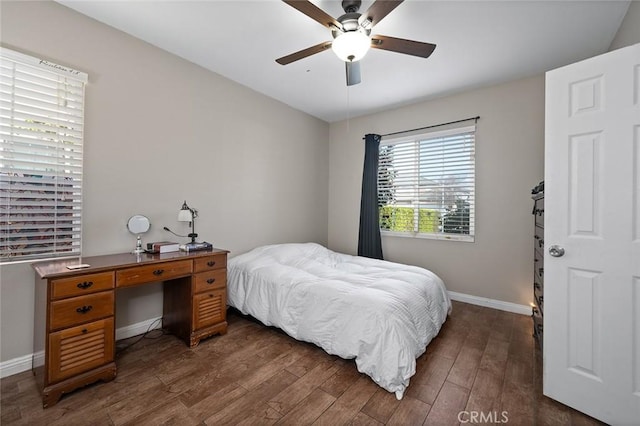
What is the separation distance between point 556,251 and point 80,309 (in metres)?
2.96

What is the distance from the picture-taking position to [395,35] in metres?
2.34

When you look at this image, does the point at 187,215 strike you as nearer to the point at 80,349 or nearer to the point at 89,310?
the point at 89,310

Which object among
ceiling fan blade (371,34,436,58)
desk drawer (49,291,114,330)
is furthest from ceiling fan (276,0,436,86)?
desk drawer (49,291,114,330)

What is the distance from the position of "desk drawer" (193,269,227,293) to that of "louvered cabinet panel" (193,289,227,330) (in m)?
0.04

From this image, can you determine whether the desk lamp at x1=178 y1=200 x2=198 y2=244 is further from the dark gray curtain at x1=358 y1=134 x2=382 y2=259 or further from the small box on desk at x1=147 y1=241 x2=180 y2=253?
the dark gray curtain at x1=358 y1=134 x2=382 y2=259

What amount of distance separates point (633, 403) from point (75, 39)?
14.2 ft

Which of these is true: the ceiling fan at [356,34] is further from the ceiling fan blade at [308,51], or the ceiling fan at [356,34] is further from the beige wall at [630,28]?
the beige wall at [630,28]

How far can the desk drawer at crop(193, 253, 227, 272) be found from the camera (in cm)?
235

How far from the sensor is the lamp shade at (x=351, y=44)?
5.88 ft

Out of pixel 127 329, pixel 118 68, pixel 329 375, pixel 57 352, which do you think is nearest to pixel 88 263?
pixel 57 352

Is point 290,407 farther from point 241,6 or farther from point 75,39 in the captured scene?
point 75,39

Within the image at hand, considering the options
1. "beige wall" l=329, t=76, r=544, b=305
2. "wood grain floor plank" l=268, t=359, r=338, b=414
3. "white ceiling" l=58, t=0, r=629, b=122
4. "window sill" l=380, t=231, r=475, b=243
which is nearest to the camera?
"wood grain floor plank" l=268, t=359, r=338, b=414

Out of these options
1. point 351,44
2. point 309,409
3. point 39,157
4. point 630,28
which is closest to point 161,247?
point 39,157

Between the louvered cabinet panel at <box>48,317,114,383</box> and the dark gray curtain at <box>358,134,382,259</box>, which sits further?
the dark gray curtain at <box>358,134,382,259</box>
